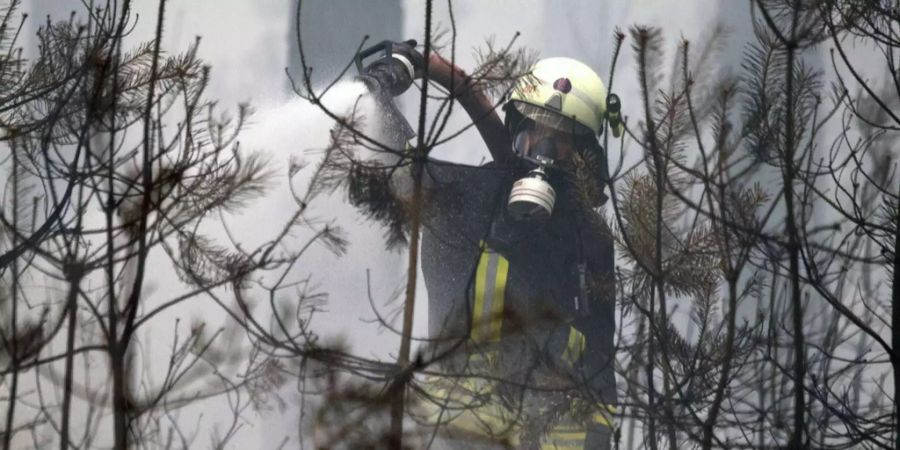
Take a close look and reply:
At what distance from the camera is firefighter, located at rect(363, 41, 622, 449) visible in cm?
181

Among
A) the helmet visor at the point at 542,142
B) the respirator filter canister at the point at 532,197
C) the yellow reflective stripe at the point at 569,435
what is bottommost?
the yellow reflective stripe at the point at 569,435

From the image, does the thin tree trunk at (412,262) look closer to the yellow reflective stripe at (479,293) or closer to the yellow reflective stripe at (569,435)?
the yellow reflective stripe at (479,293)

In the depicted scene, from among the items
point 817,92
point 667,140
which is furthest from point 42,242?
point 817,92

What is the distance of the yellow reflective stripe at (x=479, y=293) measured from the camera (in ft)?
6.01

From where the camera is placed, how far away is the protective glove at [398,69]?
6.12 ft

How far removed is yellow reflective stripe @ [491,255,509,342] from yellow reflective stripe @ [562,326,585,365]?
121 millimetres

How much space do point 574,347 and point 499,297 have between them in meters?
0.15

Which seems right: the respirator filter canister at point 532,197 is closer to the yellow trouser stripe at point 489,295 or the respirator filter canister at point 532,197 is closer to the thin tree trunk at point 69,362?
the yellow trouser stripe at point 489,295

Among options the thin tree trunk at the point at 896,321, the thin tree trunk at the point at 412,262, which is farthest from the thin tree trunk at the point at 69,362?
the thin tree trunk at the point at 896,321

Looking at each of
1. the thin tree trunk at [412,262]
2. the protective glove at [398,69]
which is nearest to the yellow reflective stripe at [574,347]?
the thin tree trunk at [412,262]

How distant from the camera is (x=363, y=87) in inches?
74.8

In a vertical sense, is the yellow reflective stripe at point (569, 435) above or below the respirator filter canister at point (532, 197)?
below

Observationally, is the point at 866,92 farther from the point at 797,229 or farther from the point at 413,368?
the point at 413,368

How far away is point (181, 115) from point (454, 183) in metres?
0.50
